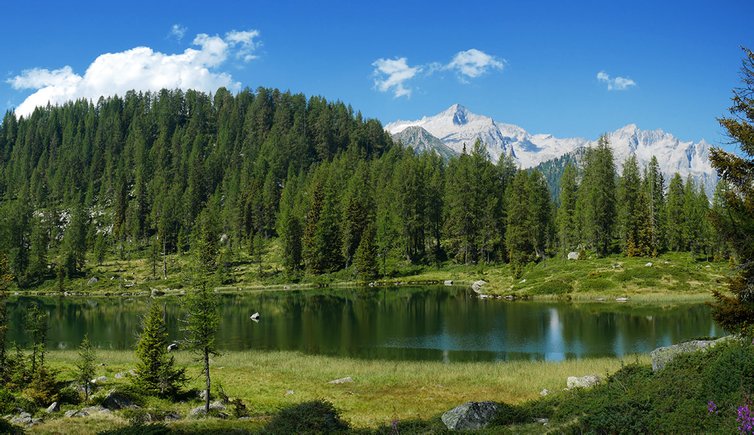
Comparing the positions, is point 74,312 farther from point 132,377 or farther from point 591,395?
point 591,395

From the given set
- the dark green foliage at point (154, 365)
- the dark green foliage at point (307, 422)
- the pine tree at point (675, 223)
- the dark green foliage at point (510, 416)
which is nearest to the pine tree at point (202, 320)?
the dark green foliage at point (154, 365)

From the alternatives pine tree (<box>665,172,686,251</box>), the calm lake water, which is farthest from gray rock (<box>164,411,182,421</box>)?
pine tree (<box>665,172,686,251</box>)

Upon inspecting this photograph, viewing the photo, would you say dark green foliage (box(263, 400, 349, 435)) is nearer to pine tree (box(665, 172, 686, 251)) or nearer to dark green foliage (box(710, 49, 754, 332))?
dark green foliage (box(710, 49, 754, 332))

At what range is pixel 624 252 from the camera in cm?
10594

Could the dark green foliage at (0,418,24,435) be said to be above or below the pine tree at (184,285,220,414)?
below

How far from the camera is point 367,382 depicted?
37.6 meters

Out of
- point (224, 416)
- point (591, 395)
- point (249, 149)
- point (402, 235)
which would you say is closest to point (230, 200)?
point (249, 149)

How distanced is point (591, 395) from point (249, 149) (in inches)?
7254

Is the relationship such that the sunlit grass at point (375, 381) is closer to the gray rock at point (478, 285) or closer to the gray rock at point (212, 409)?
the gray rock at point (212, 409)

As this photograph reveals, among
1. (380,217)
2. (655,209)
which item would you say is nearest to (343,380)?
(380,217)

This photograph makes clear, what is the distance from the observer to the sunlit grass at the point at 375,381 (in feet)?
101

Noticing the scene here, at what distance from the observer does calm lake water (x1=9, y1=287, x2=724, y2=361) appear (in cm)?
5066

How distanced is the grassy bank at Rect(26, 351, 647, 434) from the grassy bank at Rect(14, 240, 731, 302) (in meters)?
38.8

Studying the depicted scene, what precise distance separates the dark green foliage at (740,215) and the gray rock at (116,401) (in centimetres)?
3045
